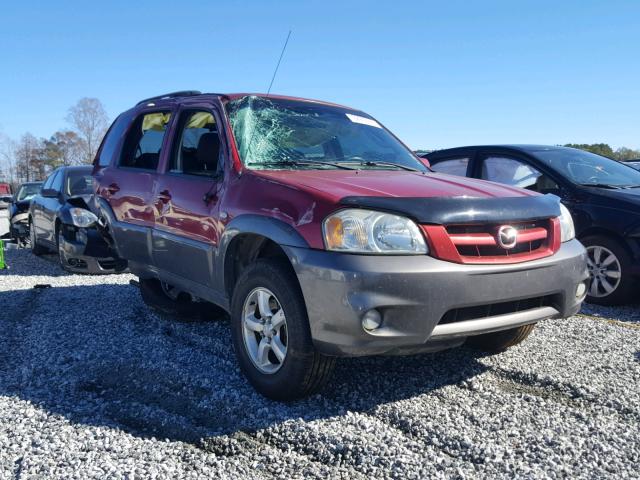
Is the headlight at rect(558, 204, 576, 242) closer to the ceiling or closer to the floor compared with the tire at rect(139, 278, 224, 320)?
closer to the ceiling

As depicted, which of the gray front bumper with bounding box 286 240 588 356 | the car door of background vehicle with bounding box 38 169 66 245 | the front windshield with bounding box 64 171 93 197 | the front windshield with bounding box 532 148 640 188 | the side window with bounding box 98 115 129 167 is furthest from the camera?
the front windshield with bounding box 64 171 93 197

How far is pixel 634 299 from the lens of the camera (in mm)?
5426

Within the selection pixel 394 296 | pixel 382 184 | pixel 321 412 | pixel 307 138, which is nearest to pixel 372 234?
pixel 394 296

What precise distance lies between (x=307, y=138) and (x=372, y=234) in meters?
1.51

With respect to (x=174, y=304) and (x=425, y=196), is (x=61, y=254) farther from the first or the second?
(x=425, y=196)

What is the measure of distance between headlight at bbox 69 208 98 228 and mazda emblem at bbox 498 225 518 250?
611cm

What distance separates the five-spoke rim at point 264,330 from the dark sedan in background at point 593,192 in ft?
12.2

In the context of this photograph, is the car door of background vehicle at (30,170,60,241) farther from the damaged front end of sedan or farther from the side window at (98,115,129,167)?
the side window at (98,115,129,167)

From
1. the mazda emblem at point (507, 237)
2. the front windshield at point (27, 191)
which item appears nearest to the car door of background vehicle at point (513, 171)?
the mazda emblem at point (507, 237)

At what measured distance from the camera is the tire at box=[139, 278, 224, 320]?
4883mm

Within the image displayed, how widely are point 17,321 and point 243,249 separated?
9.18 feet

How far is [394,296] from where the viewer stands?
2.66m

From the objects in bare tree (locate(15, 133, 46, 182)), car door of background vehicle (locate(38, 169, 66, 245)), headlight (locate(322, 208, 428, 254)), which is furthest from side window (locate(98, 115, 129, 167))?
bare tree (locate(15, 133, 46, 182))

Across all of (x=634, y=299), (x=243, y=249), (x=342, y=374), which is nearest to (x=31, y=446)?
(x=243, y=249)
